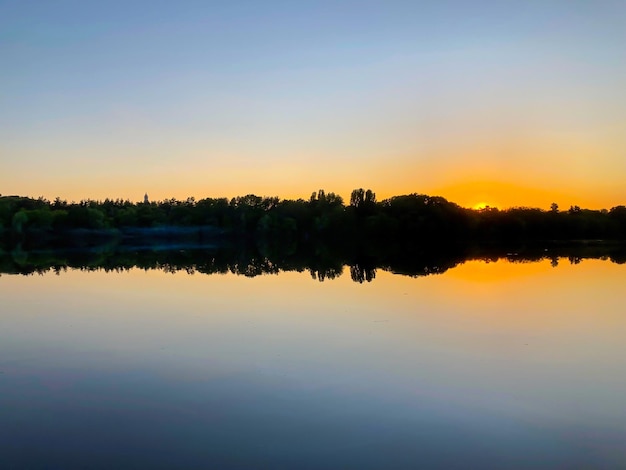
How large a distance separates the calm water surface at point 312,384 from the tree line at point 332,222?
49090 millimetres

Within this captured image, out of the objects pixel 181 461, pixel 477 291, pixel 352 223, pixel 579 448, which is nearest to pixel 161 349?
pixel 181 461

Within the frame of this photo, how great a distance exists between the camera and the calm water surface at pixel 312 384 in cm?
562

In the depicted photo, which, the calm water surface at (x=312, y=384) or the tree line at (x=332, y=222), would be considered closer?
the calm water surface at (x=312, y=384)

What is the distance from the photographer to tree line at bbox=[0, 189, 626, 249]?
70.9m

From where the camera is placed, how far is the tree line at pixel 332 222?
70938 mm

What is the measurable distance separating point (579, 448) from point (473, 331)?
20.0 ft

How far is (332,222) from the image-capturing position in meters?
80.9

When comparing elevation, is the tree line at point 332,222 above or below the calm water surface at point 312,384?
above

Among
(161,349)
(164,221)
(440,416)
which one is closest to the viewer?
(440,416)

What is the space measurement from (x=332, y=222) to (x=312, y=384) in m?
73.2

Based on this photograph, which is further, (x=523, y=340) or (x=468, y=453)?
(x=523, y=340)

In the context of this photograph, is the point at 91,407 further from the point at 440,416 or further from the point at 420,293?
the point at 420,293

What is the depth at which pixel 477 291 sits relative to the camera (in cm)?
1877

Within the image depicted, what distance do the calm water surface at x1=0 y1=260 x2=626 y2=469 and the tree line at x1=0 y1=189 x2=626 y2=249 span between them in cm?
4909
